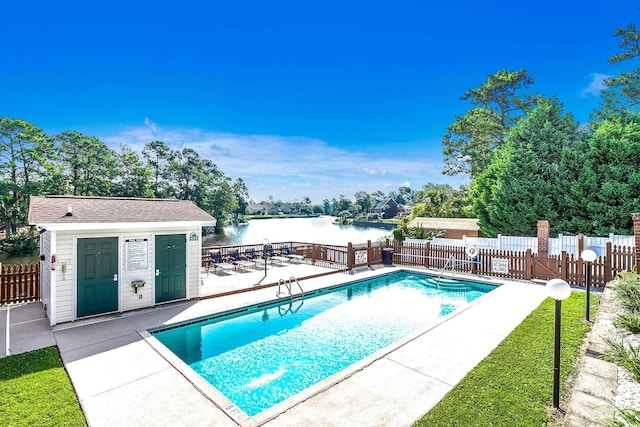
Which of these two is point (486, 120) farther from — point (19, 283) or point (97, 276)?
point (19, 283)

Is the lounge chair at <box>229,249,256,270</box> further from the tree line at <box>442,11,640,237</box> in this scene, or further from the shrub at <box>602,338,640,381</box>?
the tree line at <box>442,11,640,237</box>

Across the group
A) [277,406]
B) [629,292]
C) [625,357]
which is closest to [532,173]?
[629,292]

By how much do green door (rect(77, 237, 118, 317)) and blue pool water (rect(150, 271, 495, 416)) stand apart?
5.49ft

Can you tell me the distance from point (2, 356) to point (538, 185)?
22.0 metres

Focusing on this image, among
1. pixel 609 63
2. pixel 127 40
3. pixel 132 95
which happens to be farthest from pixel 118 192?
pixel 609 63

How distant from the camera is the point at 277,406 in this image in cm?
385

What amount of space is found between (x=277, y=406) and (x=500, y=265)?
11.0m

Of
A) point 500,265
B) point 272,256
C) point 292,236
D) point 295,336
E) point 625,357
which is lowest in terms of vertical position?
point 292,236

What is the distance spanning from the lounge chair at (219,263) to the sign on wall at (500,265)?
10.4 metres

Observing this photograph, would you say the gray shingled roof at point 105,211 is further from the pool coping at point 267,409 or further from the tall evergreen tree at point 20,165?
the tall evergreen tree at point 20,165

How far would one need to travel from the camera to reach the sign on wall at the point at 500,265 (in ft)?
38.9

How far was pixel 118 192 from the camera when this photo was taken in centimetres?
3450

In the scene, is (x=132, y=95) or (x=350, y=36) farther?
(x=132, y=95)

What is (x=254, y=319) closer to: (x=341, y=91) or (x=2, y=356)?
(x=2, y=356)
